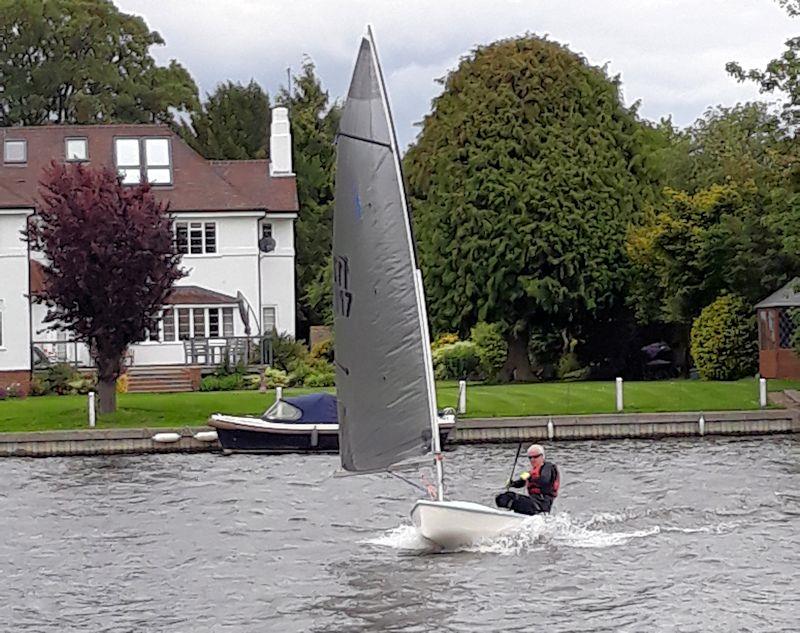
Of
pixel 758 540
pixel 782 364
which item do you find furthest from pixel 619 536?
pixel 782 364

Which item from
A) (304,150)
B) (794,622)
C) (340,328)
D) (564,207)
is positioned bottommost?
(794,622)

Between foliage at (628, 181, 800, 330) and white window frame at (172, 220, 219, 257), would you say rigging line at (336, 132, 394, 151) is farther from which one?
white window frame at (172, 220, 219, 257)

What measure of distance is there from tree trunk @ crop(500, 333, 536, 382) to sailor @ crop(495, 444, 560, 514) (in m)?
34.2

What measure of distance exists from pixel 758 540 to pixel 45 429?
23.3 metres

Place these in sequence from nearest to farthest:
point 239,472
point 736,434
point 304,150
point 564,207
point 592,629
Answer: point 592,629
point 239,472
point 736,434
point 564,207
point 304,150

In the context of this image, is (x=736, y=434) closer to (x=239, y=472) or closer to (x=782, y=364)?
(x=782, y=364)

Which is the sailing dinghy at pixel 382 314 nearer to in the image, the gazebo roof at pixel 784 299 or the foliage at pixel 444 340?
the gazebo roof at pixel 784 299

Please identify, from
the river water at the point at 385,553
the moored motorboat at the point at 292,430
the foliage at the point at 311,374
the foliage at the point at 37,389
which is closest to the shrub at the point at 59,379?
the foliage at the point at 37,389

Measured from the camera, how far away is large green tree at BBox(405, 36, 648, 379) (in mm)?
57406

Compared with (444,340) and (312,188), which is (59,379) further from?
(312,188)

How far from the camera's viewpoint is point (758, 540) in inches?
988

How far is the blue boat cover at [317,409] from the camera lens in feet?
133

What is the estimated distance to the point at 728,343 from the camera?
52531 mm

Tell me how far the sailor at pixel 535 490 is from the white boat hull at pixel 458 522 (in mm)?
793
